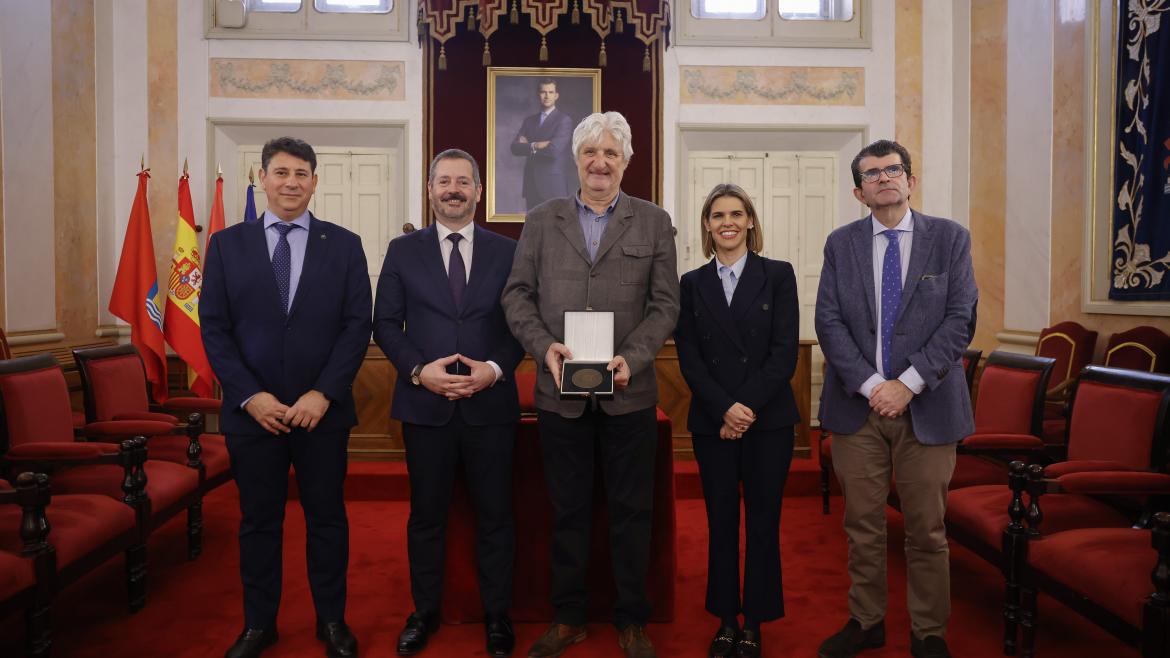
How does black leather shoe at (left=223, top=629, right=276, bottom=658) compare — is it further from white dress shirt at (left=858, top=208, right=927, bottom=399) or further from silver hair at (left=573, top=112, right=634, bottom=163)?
white dress shirt at (left=858, top=208, right=927, bottom=399)

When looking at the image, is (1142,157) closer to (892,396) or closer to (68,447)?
(892,396)

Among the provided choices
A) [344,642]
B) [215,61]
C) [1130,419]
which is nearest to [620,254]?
[344,642]

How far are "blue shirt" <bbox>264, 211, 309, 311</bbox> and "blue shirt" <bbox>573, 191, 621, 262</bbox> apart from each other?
35.0 inches

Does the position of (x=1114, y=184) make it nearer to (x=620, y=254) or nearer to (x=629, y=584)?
(x=620, y=254)

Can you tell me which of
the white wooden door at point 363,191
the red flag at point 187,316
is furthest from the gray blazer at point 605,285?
the white wooden door at point 363,191

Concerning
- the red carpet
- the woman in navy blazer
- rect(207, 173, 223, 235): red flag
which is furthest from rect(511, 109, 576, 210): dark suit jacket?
the woman in navy blazer

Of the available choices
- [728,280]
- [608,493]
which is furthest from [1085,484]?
[608,493]

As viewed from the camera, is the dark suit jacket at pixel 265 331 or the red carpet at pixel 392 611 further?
the red carpet at pixel 392 611

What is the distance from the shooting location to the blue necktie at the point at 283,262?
2387mm

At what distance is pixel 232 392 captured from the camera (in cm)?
229

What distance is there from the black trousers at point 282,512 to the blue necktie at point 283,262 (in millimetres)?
432

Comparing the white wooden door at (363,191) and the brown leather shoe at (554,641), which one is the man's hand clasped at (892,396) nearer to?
the brown leather shoe at (554,641)

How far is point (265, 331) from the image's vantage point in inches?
92.6

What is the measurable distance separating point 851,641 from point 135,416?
325 cm
